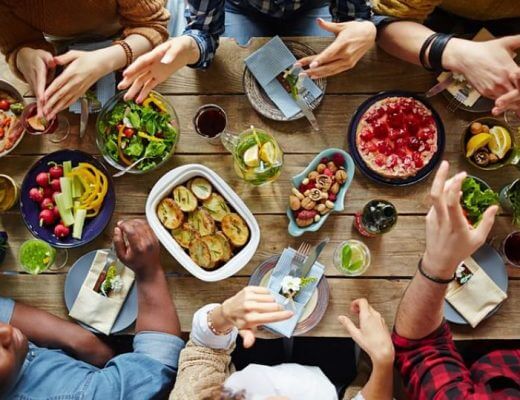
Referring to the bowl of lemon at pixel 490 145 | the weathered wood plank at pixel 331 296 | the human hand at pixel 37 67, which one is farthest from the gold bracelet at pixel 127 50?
the bowl of lemon at pixel 490 145

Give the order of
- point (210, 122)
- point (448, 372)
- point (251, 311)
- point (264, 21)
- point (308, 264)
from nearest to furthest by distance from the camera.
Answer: point (251, 311), point (448, 372), point (308, 264), point (210, 122), point (264, 21)

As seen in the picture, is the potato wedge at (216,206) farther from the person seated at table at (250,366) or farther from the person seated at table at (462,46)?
the person seated at table at (462,46)

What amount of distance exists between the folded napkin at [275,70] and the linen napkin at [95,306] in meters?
0.86

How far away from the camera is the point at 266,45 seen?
1.81m

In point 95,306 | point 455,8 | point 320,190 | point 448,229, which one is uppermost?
point 455,8

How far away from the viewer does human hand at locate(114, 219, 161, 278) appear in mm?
1717

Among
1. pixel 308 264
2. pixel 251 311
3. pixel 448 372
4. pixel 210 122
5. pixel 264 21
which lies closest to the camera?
pixel 251 311

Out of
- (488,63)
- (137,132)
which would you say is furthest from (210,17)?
(488,63)

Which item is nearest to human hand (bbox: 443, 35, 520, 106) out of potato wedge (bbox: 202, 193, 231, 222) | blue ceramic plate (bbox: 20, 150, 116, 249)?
potato wedge (bbox: 202, 193, 231, 222)

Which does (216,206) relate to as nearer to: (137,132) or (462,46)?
(137,132)

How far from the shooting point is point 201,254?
1.71 m

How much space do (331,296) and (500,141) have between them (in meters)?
0.78

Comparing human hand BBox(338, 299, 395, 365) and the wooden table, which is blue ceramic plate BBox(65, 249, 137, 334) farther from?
human hand BBox(338, 299, 395, 365)

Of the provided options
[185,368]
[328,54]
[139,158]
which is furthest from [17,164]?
[328,54]
